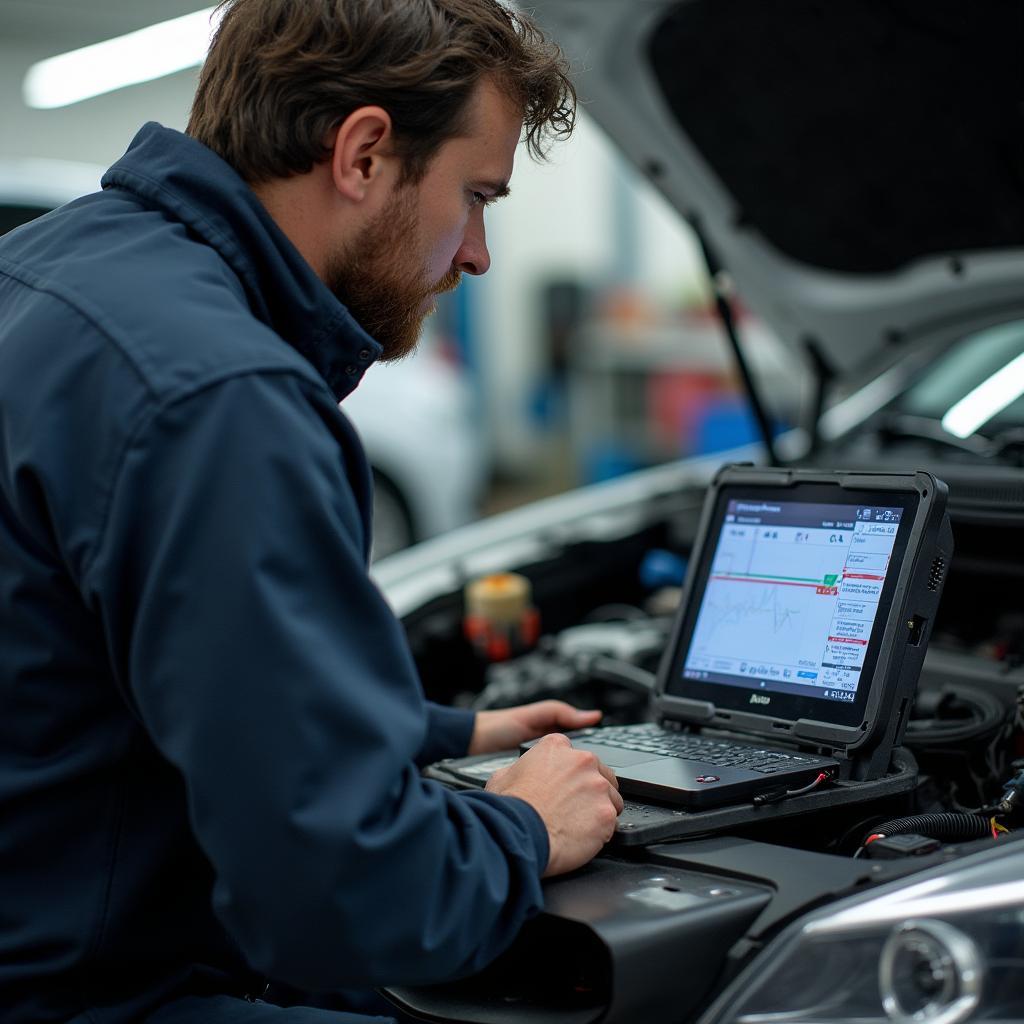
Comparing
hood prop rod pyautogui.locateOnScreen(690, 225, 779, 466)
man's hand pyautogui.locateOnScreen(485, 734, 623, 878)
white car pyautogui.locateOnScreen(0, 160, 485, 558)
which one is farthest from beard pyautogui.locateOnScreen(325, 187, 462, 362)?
white car pyautogui.locateOnScreen(0, 160, 485, 558)

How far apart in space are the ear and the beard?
0.03 meters

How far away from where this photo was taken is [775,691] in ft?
5.00

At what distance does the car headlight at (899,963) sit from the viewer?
101 cm

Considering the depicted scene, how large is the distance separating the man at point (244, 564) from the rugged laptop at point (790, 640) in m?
0.23

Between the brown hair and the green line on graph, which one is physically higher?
the brown hair

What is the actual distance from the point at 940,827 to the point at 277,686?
0.74 meters

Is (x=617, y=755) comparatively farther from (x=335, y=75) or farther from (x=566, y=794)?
(x=335, y=75)

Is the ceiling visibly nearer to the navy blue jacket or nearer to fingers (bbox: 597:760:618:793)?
the navy blue jacket

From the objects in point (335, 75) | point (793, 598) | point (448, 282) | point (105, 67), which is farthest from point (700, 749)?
point (105, 67)

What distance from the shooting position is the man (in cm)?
95

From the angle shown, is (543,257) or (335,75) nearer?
(335,75)

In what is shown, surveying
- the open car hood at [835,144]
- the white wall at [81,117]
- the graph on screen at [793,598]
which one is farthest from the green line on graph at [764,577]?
the white wall at [81,117]

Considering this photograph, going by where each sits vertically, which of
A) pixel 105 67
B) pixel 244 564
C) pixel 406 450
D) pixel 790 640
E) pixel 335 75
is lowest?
pixel 406 450

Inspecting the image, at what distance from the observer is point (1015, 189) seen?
222 centimetres
